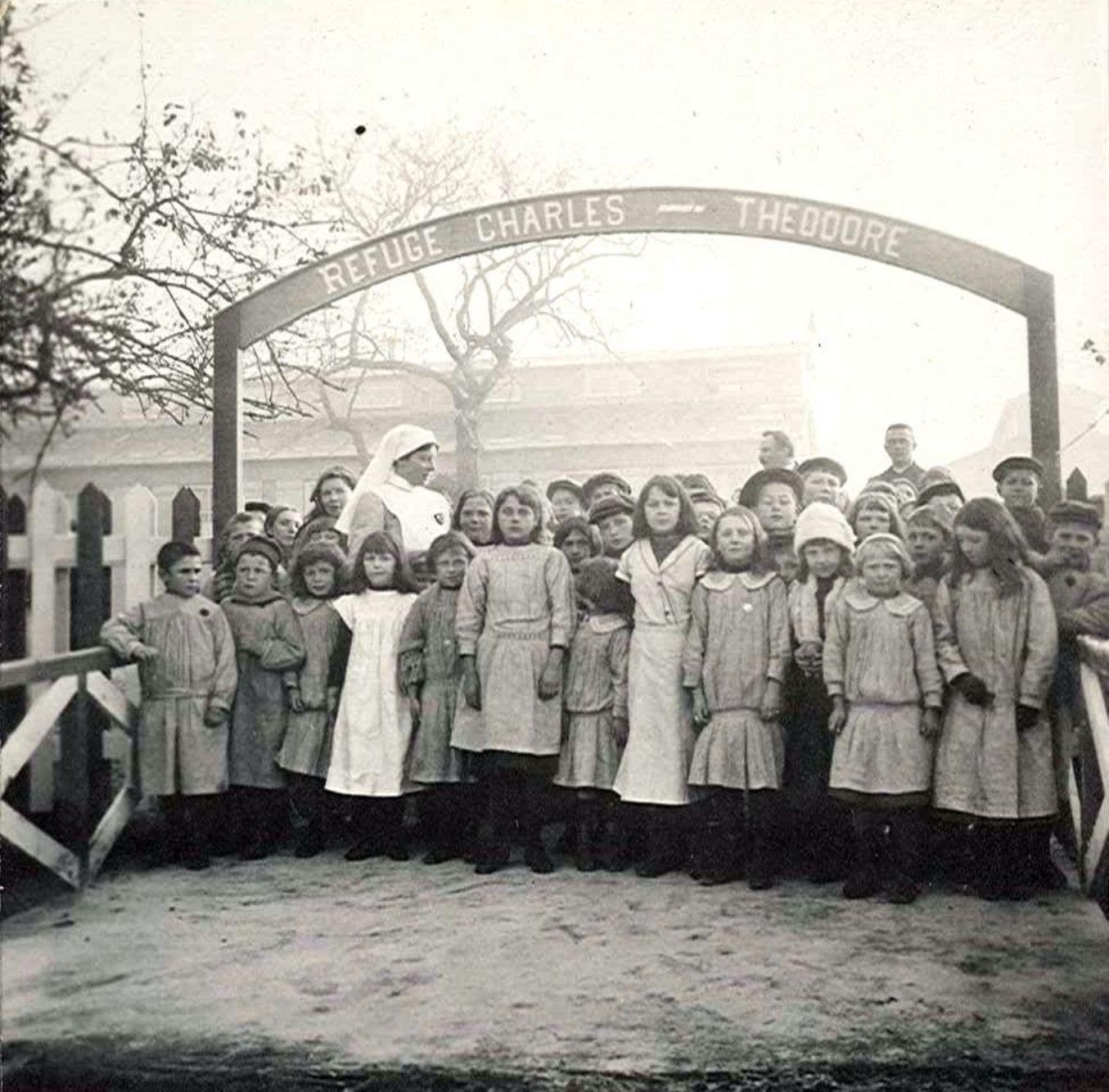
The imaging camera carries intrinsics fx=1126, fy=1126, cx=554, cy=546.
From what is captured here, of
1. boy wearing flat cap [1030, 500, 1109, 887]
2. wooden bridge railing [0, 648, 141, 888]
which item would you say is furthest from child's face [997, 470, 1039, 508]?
wooden bridge railing [0, 648, 141, 888]

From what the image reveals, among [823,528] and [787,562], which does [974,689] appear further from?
[787,562]

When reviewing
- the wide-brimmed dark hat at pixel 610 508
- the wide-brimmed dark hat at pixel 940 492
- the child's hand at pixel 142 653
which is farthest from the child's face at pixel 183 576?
the wide-brimmed dark hat at pixel 940 492

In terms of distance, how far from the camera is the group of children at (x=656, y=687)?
353 centimetres

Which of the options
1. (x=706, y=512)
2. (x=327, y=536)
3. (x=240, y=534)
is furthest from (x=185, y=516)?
(x=706, y=512)

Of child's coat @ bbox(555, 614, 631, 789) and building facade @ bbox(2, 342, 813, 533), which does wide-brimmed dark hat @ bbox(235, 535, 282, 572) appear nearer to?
child's coat @ bbox(555, 614, 631, 789)

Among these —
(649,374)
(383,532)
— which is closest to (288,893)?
(383,532)

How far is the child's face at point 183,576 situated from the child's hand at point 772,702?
200 centimetres

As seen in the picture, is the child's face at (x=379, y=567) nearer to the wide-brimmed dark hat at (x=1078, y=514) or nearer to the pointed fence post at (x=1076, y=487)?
the wide-brimmed dark hat at (x=1078, y=514)

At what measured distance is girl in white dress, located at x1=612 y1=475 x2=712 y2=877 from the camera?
3.86 metres

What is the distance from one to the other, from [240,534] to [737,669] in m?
2.02

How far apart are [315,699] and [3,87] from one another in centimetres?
222

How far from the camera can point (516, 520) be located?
13.3ft

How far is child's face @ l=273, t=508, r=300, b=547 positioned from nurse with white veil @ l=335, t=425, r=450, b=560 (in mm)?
522

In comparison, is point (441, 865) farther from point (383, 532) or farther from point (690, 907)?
point (383, 532)
